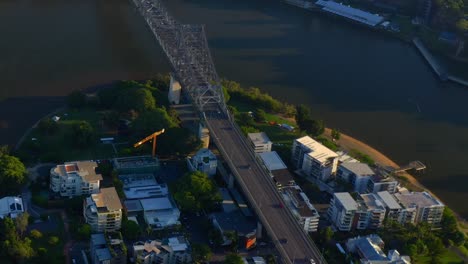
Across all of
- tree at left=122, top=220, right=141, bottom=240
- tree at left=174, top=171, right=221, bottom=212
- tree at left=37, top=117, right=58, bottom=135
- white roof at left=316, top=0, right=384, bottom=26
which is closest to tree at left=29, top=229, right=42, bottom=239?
tree at left=122, top=220, right=141, bottom=240

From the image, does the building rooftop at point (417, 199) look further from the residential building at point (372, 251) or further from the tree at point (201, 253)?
the tree at point (201, 253)

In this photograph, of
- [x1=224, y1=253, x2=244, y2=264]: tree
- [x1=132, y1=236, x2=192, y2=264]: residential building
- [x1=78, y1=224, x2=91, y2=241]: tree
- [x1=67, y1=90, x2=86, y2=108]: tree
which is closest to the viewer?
[x1=224, y1=253, x2=244, y2=264]: tree

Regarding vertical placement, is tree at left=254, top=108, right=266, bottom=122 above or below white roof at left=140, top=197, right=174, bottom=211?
above

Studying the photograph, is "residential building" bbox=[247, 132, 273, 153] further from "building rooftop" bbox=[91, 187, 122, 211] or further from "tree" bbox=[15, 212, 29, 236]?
"tree" bbox=[15, 212, 29, 236]

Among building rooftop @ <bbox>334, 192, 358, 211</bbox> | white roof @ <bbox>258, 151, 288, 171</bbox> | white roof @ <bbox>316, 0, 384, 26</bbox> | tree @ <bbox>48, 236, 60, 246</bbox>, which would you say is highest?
white roof @ <bbox>316, 0, 384, 26</bbox>

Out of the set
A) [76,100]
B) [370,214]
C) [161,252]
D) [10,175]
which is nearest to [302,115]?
[370,214]

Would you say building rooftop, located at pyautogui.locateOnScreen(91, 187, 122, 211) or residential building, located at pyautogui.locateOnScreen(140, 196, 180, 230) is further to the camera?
residential building, located at pyautogui.locateOnScreen(140, 196, 180, 230)

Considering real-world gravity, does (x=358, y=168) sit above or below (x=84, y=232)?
above

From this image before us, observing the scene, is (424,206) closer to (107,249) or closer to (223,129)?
(223,129)

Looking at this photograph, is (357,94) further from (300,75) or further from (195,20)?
(195,20)
